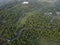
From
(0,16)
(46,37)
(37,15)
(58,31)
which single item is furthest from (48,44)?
(0,16)

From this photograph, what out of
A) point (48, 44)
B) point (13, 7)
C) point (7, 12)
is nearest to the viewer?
point (48, 44)

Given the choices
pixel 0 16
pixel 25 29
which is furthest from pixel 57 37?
pixel 0 16

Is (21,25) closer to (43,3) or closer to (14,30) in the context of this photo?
(14,30)

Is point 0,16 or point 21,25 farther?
point 0,16

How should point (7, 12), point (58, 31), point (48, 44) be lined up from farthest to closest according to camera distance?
point (7, 12) < point (58, 31) < point (48, 44)

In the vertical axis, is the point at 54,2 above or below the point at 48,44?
below

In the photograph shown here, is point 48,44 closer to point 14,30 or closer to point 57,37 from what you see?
point 57,37
